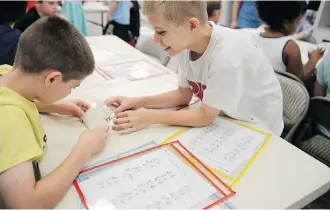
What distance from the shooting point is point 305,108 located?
118 centimetres

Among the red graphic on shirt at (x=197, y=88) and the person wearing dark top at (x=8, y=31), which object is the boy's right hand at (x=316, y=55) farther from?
the person wearing dark top at (x=8, y=31)

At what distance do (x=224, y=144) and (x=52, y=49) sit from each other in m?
0.55

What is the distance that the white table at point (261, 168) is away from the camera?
0.63 metres

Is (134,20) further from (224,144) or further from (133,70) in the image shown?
(224,144)

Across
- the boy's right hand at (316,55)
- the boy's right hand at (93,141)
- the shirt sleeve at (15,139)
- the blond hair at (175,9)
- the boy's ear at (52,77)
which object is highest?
the blond hair at (175,9)

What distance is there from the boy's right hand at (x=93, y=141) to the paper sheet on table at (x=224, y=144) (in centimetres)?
23

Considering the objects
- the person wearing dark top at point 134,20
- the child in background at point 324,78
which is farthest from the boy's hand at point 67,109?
the person wearing dark top at point 134,20

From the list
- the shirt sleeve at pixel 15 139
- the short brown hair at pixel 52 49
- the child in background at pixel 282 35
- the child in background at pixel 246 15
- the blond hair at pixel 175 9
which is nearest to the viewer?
the shirt sleeve at pixel 15 139

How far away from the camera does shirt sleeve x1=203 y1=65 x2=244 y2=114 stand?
86 cm

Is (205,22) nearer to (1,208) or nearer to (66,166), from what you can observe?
(66,166)

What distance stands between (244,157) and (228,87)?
0.75ft

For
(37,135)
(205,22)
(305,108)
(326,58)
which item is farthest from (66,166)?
(326,58)

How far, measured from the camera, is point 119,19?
319 centimetres

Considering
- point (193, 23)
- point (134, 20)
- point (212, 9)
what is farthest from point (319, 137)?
point (134, 20)
